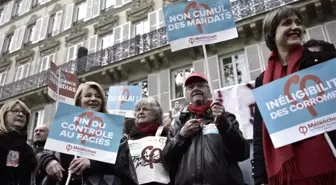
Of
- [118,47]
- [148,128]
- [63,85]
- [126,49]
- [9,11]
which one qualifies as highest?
[9,11]

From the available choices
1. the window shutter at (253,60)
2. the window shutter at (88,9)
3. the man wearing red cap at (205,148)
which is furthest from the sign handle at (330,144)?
the window shutter at (88,9)

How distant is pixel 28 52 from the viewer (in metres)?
18.8

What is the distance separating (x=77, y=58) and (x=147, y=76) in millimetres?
4472

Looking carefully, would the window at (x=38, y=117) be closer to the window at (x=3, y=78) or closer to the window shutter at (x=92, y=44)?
the window shutter at (x=92, y=44)

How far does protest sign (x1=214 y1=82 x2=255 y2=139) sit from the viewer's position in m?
5.03

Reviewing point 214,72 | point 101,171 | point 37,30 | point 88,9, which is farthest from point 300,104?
point 37,30

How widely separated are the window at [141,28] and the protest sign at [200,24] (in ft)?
36.2

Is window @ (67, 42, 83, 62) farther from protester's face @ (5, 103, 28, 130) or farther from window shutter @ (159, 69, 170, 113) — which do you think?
protester's face @ (5, 103, 28, 130)

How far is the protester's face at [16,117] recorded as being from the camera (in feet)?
9.88

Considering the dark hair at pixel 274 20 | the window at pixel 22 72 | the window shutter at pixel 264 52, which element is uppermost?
the window at pixel 22 72

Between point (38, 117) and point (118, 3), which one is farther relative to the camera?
point (118, 3)

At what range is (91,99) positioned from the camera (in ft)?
10.6

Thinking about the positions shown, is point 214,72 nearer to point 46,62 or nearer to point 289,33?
point 289,33

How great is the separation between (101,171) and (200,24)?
6.85ft
